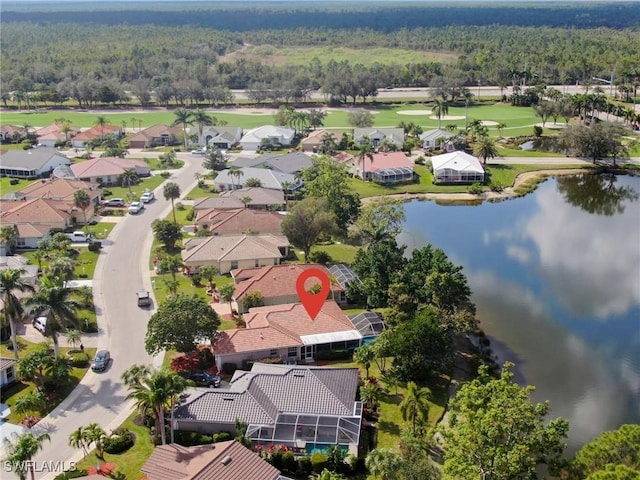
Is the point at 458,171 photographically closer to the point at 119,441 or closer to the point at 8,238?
the point at 8,238

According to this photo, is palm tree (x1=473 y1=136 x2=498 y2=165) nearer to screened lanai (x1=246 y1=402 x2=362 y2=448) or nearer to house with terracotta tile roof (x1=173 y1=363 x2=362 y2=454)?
house with terracotta tile roof (x1=173 y1=363 x2=362 y2=454)

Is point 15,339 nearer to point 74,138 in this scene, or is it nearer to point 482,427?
point 482,427

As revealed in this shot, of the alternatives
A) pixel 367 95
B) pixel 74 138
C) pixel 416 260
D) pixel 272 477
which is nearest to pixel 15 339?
pixel 272 477

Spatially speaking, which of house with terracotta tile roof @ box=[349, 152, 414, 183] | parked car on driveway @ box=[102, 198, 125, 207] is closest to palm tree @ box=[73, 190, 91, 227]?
parked car on driveway @ box=[102, 198, 125, 207]

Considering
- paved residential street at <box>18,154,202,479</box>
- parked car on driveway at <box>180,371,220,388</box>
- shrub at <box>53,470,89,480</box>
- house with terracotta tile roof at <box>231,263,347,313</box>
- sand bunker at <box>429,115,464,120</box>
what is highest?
sand bunker at <box>429,115,464,120</box>

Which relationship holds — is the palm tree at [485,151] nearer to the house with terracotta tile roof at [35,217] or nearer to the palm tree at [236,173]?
the palm tree at [236,173]

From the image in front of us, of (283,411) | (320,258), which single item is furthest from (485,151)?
(283,411)
